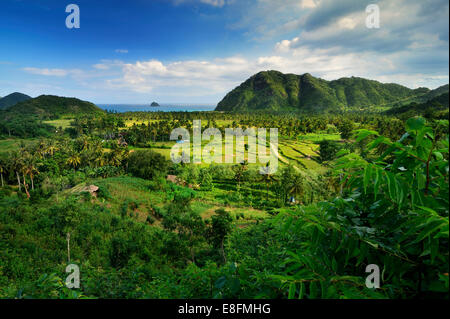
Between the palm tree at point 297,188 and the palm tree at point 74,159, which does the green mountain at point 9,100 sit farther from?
the palm tree at point 297,188

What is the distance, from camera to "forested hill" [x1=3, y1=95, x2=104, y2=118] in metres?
135

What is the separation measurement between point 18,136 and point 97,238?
4054 inches

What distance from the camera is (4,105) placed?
178 metres

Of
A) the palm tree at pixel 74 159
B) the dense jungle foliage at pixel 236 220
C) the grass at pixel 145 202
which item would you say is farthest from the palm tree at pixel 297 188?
the palm tree at pixel 74 159

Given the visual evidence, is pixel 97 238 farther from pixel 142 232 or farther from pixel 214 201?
pixel 214 201

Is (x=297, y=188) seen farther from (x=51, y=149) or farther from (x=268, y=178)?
(x=51, y=149)

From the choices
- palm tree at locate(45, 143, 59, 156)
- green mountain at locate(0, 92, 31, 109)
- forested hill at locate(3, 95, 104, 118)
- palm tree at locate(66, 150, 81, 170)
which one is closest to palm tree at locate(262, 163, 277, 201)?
palm tree at locate(66, 150, 81, 170)

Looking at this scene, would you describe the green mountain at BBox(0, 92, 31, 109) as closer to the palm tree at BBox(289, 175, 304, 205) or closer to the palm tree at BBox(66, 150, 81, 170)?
the palm tree at BBox(66, 150, 81, 170)

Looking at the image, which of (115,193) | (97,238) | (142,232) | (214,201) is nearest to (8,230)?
(97,238)


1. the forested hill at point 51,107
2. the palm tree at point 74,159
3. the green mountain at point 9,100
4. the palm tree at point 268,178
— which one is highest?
the green mountain at point 9,100

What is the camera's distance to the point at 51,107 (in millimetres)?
145750

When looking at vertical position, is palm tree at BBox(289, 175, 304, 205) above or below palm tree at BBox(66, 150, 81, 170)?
below

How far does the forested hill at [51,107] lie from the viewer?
5329 inches

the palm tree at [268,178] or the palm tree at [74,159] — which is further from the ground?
the palm tree at [74,159]
